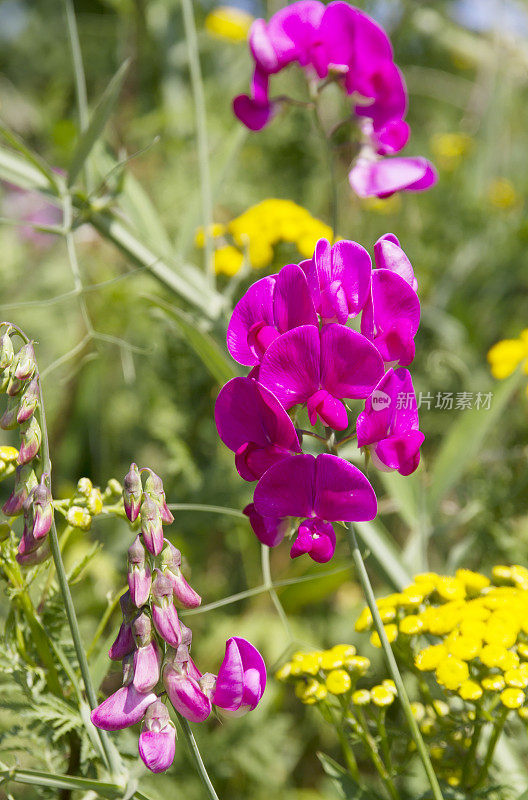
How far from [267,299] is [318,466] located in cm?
16

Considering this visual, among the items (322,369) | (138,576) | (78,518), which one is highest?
(322,369)

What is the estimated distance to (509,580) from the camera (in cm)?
91

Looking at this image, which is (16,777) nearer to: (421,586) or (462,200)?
(421,586)

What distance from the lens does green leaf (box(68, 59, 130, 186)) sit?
0.99 meters

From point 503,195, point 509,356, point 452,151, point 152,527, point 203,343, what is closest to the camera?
point 152,527

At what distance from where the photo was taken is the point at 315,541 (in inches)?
24.9

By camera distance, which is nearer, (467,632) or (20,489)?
(20,489)

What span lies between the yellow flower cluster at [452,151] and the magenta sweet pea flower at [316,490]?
195 centimetres

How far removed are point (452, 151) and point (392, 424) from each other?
192cm

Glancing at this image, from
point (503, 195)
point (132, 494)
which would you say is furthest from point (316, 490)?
point (503, 195)

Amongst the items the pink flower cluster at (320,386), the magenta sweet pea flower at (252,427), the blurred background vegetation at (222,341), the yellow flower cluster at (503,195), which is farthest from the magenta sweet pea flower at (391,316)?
the yellow flower cluster at (503,195)

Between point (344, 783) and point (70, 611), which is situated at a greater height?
point (70, 611)

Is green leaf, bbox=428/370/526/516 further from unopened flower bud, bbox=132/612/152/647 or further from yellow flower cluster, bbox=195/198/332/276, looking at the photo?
unopened flower bud, bbox=132/612/152/647

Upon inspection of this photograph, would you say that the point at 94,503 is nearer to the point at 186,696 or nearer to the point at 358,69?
the point at 186,696
